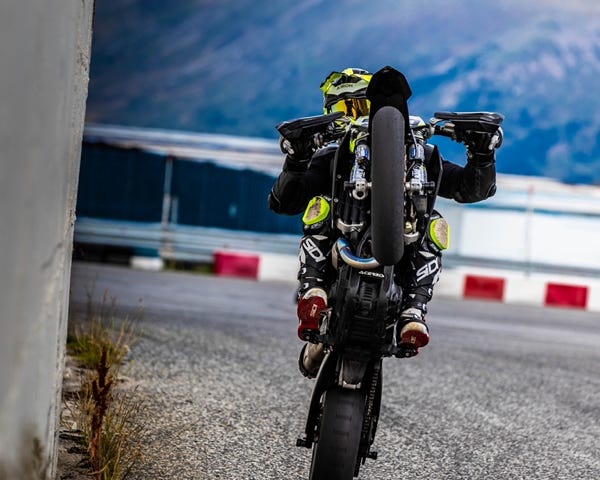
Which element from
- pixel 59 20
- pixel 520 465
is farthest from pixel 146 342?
pixel 59 20

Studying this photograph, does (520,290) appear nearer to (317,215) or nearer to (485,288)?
(485,288)

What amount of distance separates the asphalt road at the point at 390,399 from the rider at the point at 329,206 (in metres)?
0.93

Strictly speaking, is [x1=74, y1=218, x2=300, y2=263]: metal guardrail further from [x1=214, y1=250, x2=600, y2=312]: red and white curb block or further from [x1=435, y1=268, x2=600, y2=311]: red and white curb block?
[x1=435, y1=268, x2=600, y2=311]: red and white curb block

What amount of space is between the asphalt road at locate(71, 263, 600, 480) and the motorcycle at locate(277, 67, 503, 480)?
3.08 ft

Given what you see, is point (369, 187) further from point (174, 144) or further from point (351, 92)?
point (174, 144)

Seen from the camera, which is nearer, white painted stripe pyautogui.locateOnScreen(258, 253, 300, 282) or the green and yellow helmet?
the green and yellow helmet

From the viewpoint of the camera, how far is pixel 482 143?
4.15 m

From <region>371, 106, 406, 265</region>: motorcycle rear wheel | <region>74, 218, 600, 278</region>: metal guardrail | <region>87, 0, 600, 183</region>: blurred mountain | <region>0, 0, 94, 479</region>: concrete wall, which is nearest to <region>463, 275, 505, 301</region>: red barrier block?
<region>74, 218, 600, 278</region>: metal guardrail

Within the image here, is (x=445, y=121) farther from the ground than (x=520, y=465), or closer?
farther from the ground

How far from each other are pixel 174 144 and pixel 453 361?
29.0 ft

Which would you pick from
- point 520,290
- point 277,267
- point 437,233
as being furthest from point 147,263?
point 437,233

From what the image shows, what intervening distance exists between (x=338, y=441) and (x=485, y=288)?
12393 mm

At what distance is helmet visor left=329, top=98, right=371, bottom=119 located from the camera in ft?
14.4

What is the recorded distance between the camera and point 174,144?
55.2ft
